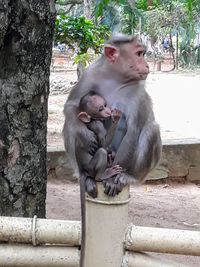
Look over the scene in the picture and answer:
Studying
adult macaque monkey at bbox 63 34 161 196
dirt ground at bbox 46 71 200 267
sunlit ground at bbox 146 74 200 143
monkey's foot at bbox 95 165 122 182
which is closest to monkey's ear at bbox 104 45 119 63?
adult macaque monkey at bbox 63 34 161 196

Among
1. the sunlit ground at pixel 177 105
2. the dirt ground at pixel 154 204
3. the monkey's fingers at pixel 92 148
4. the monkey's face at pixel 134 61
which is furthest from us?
the sunlit ground at pixel 177 105

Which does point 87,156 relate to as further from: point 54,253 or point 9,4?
point 9,4

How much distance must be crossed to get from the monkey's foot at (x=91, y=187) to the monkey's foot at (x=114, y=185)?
0.04 meters

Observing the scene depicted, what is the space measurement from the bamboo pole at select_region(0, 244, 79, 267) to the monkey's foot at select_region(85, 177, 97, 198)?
0.89 ft

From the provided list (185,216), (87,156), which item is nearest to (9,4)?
(87,156)

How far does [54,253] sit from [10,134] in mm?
698

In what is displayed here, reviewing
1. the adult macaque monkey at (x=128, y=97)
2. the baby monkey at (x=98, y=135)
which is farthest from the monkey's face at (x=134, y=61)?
the baby monkey at (x=98, y=135)

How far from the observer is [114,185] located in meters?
2.04

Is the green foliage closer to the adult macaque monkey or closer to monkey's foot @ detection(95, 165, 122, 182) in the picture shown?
the adult macaque monkey

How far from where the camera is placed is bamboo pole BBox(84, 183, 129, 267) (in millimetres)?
2002

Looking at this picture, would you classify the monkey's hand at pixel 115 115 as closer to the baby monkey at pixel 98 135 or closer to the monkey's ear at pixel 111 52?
the baby monkey at pixel 98 135

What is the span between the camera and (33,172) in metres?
2.74

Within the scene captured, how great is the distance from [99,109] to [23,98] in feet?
1.79

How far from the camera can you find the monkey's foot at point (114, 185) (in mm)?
2000
